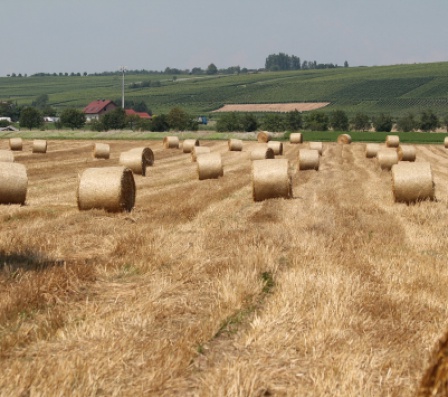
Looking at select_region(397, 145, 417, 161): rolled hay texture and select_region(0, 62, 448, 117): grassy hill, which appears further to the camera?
select_region(0, 62, 448, 117): grassy hill

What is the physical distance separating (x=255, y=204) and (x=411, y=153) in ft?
59.5

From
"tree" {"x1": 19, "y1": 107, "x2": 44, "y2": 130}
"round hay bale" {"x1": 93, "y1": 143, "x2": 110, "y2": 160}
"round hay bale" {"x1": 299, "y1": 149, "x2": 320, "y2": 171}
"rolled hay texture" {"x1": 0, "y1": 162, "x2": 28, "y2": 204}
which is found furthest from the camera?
"tree" {"x1": 19, "y1": 107, "x2": 44, "y2": 130}

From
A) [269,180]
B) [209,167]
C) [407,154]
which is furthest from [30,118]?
[269,180]

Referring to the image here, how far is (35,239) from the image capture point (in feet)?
34.6

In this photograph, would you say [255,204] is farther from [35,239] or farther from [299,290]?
[299,290]

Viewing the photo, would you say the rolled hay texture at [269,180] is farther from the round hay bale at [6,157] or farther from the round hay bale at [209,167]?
the round hay bale at [6,157]

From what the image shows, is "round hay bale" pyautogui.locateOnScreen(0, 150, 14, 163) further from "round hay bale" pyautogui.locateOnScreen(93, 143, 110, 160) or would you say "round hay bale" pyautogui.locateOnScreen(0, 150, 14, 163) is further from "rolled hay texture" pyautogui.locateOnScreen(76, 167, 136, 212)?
"rolled hay texture" pyautogui.locateOnScreen(76, 167, 136, 212)

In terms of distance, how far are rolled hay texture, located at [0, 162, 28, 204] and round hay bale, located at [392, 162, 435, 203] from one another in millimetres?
9005

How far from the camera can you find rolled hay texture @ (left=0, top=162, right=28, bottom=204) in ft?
53.1

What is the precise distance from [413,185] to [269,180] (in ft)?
11.6

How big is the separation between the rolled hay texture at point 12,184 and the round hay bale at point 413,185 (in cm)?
900

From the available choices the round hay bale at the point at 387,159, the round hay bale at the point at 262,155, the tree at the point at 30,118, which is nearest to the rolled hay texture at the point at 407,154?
the round hay bale at the point at 387,159

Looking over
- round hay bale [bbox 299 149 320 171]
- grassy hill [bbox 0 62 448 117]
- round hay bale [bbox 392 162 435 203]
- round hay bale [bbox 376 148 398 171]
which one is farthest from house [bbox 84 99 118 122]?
round hay bale [bbox 392 162 435 203]

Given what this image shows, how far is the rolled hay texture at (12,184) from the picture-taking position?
1617 cm
